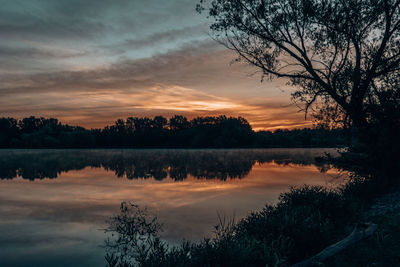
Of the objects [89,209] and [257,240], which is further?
[89,209]

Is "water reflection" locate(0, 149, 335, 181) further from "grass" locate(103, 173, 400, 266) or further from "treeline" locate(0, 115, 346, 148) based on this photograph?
"treeline" locate(0, 115, 346, 148)

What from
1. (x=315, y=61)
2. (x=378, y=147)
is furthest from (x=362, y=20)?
(x=378, y=147)

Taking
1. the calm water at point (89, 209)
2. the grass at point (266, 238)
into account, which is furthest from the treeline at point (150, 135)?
the grass at point (266, 238)

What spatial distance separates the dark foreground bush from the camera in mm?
6562

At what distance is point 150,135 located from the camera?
14312 centimetres

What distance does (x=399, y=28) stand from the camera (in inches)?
627

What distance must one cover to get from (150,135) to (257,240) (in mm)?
136939

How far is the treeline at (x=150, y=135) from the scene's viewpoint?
134500 mm

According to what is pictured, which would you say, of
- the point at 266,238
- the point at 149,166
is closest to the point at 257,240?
the point at 266,238

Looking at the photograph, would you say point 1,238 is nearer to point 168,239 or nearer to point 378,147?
point 168,239

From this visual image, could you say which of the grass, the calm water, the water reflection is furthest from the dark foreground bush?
the water reflection

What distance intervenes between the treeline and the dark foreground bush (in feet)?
392

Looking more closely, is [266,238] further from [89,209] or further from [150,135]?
[150,135]

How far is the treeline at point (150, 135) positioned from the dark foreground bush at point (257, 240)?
4704 inches
